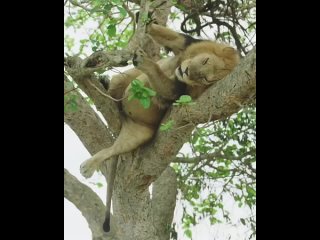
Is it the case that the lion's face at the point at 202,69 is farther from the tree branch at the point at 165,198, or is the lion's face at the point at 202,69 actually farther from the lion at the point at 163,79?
the tree branch at the point at 165,198

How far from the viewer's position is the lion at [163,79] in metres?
5.64

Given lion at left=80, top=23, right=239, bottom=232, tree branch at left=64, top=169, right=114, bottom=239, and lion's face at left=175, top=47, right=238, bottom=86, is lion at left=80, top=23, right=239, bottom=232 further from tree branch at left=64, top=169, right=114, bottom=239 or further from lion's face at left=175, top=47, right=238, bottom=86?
tree branch at left=64, top=169, right=114, bottom=239

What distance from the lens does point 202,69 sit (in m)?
5.72

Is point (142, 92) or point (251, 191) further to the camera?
point (251, 191)

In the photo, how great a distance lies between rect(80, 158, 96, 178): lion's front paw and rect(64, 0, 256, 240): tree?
40 cm

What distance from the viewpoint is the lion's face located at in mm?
5648

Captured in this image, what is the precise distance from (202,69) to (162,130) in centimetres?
94

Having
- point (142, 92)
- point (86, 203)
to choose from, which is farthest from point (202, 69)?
point (86, 203)

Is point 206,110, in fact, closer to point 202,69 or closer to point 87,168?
point 202,69

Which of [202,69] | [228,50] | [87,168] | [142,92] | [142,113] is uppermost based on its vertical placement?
[228,50]

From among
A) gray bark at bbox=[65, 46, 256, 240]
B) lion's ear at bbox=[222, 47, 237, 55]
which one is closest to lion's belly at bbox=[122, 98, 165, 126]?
gray bark at bbox=[65, 46, 256, 240]
